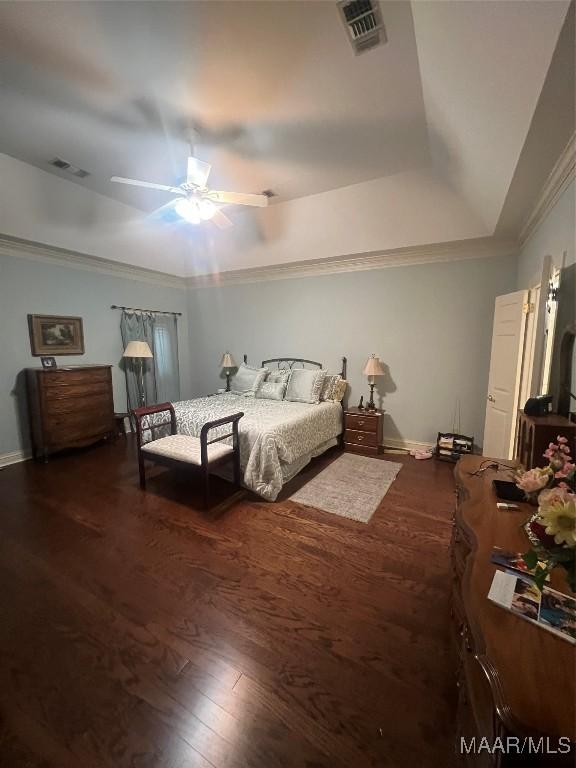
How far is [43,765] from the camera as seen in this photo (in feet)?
3.56

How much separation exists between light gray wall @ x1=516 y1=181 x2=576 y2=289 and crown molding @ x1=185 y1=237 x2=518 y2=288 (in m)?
0.41

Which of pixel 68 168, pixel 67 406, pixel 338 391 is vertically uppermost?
pixel 68 168

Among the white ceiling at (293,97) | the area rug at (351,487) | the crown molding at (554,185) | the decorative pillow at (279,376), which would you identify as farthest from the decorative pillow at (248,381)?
the crown molding at (554,185)

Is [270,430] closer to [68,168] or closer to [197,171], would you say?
[197,171]

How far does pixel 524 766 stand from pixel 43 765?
1.54 meters

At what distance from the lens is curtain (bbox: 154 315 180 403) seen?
213 inches

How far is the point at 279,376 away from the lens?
4.48 meters

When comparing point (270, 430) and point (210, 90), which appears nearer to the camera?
point (210, 90)

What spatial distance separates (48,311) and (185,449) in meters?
2.92

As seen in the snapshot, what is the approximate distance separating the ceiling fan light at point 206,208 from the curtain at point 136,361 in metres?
2.77

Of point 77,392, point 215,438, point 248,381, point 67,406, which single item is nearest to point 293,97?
point 215,438

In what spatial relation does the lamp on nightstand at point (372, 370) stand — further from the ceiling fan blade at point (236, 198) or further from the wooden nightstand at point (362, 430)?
the ceiling fan blade at point (236, 198)

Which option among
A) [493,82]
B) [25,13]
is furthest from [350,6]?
[25,13]

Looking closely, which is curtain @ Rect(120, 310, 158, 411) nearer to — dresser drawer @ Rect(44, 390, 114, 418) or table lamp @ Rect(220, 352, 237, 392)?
dresser drawer @ Rect(44, 390, 114, 418)
